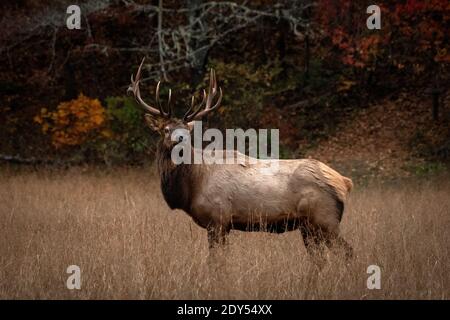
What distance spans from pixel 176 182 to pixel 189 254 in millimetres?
889

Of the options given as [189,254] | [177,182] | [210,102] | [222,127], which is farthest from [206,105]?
[222,127]

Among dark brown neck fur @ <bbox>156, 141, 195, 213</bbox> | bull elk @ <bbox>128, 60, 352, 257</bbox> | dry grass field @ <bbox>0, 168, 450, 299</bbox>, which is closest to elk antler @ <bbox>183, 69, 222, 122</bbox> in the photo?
bull elk @ <bbox>128, 60, 352, 257</bbox>

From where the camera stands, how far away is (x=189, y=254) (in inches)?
254

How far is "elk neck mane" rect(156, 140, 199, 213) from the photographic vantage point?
697 centimetres


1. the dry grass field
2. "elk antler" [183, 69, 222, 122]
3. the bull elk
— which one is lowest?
the dry grass field

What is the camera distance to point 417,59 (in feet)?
53.8

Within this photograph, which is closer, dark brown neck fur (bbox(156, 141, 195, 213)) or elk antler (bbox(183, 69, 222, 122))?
dark brown neck fur (bbox(156, 141, 195, 213))

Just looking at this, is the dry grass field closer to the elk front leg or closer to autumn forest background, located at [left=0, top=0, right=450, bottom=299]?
autumn forest background, located at [left=0, top=0, right=450, bottom=299]

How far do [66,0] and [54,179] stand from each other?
4.01 meters

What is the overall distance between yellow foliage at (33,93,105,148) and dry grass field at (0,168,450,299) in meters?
4.08

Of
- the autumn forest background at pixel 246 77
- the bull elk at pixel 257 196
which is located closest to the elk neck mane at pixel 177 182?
the bull elk at pixel 257 196

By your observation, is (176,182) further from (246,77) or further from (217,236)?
(246,77)

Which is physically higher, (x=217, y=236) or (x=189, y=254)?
(x=217, y=236)

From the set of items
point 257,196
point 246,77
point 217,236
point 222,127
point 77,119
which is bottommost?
point 217,236
